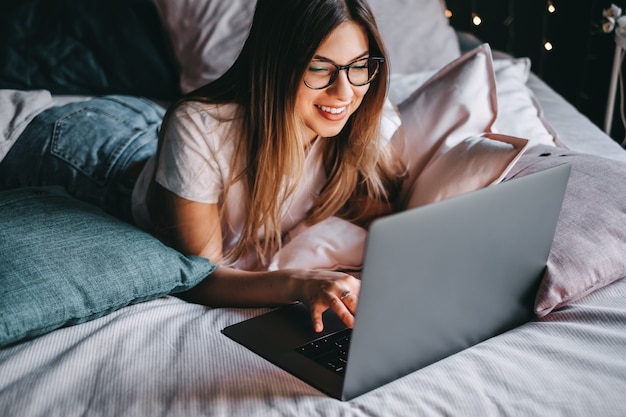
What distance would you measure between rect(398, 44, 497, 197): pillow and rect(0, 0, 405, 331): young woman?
7 centimetres

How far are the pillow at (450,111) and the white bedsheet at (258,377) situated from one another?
1.73 feet

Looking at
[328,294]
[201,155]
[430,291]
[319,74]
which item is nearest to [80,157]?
[201,155]

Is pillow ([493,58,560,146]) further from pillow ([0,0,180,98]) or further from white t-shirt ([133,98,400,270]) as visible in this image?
pillow ([0,0,180,98])

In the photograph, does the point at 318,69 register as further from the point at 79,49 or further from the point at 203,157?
the point at 79,49

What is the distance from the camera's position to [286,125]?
1.36 metres

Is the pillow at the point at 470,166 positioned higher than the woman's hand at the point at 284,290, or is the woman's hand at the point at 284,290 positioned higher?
the pillow at the point at 470,166

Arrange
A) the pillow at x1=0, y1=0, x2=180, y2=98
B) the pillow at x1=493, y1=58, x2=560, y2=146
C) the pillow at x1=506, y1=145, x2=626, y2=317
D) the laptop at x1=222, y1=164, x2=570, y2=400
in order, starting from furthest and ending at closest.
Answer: the pillow at x1=0, y1=0, x2=180, y2=98 < the pillow at x1=493, y1=58, x2=560, y2=146 < the pillow at x1=506, y1=145, x2=626, y2=317 < the laptop at x1=222, y1=164, x2=570, y2=400

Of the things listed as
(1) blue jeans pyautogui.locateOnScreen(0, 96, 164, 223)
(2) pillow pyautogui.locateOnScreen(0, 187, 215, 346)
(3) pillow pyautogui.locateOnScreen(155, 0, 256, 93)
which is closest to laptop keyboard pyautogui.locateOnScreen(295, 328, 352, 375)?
(2) pillow pyautogui.locateOnScreen(0, 187, 215, 346)

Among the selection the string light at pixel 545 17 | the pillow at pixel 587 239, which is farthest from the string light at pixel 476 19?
the pillow at pixel 587 239

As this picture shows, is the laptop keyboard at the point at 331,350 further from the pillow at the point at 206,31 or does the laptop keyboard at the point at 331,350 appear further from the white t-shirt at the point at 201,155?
the pillow at the point at 206,31

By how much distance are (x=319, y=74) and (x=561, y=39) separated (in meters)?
1.33

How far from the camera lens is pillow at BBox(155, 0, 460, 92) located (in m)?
2.03

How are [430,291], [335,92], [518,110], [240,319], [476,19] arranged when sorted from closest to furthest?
[430,291], [240,319], [335,92], [518,110], [476,19]

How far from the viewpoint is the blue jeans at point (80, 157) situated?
64.6 inches
